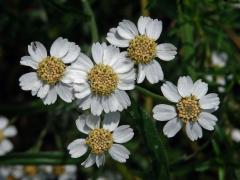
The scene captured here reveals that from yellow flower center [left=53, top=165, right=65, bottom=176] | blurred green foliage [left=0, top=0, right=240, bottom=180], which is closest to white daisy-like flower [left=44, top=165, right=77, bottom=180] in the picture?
yellow flower center [left=53, top=165, right=65, bottom=176]

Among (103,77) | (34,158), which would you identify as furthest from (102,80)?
(34,158)

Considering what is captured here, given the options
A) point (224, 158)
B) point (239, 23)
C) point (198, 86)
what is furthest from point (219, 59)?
point (198, 86)

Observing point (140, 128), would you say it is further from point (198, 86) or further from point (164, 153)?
point (198, 86)

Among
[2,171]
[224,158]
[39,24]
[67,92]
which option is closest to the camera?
[67,92]

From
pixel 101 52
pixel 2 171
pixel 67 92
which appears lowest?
pixel 2 171

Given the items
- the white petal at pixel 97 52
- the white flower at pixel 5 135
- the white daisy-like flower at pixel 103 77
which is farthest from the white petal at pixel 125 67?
the white flower at pixel 5 135

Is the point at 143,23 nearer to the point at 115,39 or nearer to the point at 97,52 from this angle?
the point at 115,39
